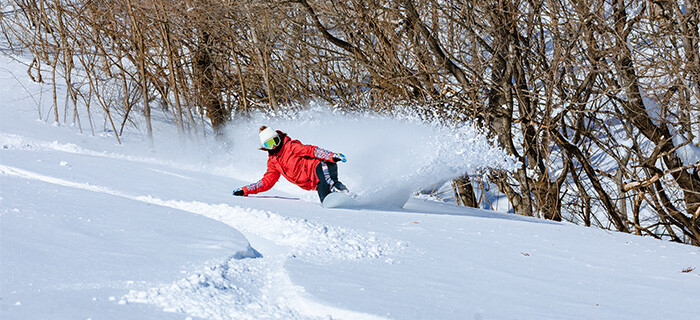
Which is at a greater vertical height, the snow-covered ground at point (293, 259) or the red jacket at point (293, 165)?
the red jacket at point (293, 165)

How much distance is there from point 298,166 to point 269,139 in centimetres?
36

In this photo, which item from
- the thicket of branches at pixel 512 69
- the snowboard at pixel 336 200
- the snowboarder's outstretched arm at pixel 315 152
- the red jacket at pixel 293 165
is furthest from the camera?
the thicket of branches at pixel 512 69

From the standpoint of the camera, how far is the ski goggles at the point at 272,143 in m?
5.98

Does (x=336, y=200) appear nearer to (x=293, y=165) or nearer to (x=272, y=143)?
(x=293, y=165)

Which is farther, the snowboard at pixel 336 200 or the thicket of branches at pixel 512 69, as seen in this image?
the thicket of branches at pixel 512 69

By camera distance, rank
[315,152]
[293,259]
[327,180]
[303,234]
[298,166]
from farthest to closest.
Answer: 1. [298,166]
2. [315,152]
3. [327,180]
4. [303,234]
5. [293,259]

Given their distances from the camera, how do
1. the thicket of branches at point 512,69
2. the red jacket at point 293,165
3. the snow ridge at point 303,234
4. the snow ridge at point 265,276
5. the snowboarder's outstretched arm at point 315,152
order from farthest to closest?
the thicket of branches at point 512,69 → the red jacket at point 293,165 → the snowboarder's outstretched arm at point 315,152 → the snow ridge at point 303,234 → the snow ridge at point 265,276

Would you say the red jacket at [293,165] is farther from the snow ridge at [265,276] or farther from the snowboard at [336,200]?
the snow ridge at [265,276]

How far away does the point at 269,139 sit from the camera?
596cm

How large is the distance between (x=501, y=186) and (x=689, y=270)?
726 centimetres

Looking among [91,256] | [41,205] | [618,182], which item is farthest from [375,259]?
[618,182]

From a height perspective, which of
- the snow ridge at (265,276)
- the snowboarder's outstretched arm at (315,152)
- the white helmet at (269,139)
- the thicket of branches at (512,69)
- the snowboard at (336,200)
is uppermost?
the thicket of branches at (512,69)

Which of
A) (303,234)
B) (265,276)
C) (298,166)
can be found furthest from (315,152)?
(265,276)

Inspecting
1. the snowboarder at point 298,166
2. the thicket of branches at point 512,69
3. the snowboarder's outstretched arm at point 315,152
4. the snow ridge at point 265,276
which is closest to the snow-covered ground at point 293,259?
the snow ridge at point 265,276
